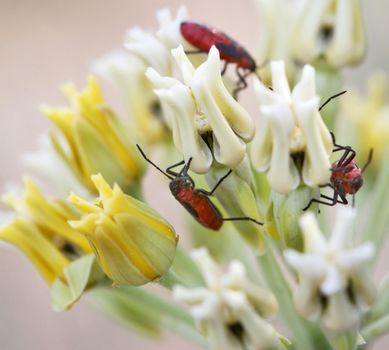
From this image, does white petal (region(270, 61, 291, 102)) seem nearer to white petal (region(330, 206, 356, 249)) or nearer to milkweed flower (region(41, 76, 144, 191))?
white petal (region(330, 206, 356, 249))

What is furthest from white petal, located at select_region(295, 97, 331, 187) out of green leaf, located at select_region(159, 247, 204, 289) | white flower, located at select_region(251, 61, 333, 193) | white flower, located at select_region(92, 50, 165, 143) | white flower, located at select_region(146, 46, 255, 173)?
white flower, located at select_region(92, 50, 165, 143)

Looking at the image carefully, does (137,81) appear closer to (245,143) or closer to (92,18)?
(245,143)

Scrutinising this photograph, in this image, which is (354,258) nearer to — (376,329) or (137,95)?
(376,329)

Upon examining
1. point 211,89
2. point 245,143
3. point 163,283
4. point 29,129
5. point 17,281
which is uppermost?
point 211,89

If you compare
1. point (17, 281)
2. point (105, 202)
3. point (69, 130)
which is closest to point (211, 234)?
point (69, 130)

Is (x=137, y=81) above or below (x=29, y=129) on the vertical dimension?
above

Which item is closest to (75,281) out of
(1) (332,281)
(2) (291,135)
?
(2) (291,135)
